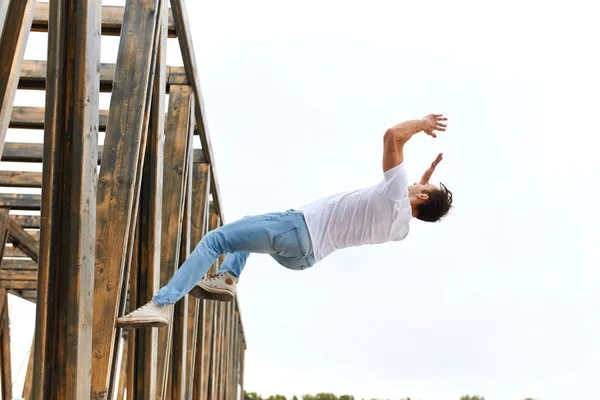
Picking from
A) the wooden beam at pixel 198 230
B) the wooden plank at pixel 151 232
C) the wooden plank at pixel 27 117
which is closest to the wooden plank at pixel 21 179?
the wooden plank at pixel 27 117

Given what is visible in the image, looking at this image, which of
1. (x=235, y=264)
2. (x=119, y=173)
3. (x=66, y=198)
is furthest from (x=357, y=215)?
(x=66, y=198)

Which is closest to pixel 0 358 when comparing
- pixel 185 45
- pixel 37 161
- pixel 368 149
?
pixel 37 161

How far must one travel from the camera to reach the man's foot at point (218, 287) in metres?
5.57

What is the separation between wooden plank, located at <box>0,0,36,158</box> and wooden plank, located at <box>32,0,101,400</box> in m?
0.77

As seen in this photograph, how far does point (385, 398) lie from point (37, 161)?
21.3 m

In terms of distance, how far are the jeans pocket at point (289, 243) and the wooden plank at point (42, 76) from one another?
11.9 feet

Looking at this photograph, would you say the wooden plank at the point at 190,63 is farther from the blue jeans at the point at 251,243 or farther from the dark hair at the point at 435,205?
the dark hair at the point at 435,205

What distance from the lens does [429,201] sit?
18.9ft

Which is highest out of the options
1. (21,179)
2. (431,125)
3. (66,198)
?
(21,179)

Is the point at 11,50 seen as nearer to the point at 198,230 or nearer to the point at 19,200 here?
the point at 198,230

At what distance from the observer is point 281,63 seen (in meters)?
24.6

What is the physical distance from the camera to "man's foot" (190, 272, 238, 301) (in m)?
5.57

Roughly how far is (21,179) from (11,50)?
8922 mm

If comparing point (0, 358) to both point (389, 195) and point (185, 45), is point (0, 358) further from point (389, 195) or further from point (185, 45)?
point (389, 195)
